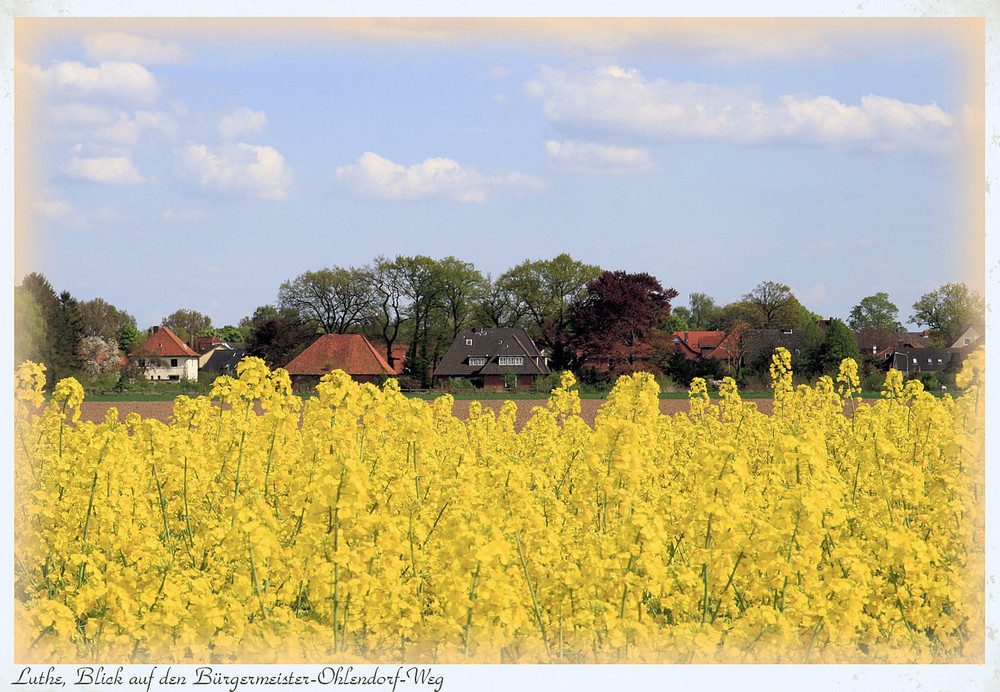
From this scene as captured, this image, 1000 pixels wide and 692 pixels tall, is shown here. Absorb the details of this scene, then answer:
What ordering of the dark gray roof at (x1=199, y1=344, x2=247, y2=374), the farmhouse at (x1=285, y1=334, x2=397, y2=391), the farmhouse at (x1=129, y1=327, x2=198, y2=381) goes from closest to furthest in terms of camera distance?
1. the farmhouse at (x1=285, y1=334, x2=397, y2=391)
2. the farmhouse at (x1=129, y1=327, x2=198, y2=381)
3. the dark gray roof at (x1=199, y1=344, x2=247, y2=374)

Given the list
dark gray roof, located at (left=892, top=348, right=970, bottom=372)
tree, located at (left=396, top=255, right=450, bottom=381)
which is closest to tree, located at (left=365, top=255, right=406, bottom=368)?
tree, located at (left=396, top=255, right=450, bottom=381)

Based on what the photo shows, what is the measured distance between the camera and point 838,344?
1193 inches

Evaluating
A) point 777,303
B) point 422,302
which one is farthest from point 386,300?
point 777,303

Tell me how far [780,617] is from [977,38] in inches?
134

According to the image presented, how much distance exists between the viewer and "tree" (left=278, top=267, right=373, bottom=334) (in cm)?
3775

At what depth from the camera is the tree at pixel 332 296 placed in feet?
124

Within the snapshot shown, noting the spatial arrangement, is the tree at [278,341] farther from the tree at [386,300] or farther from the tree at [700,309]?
Answer: the tree at [700,309]

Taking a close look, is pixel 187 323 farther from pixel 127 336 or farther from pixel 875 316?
pixel 875 316

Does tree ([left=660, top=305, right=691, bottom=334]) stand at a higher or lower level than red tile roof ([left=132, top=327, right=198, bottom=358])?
higher

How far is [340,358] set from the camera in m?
34.7

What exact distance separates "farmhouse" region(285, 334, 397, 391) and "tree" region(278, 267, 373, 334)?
190cm

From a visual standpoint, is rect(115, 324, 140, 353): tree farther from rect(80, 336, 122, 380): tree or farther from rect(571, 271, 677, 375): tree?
rect(571, 271, 677, 375): tree

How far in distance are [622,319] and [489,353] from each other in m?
9.16
